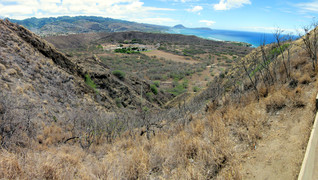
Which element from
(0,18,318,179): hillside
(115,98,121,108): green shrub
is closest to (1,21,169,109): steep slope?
(0,18,318,179): hillside

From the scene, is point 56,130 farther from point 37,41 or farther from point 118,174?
point 37,41

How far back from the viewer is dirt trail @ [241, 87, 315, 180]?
2.94 metres

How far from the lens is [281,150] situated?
336 cm

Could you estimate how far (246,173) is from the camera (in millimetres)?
3061

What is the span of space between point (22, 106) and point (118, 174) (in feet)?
18.8

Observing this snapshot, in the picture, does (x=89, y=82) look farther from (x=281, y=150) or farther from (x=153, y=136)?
(x=281, y=150)

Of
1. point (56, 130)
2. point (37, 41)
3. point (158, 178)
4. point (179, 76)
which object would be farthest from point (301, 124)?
point (179, 76)

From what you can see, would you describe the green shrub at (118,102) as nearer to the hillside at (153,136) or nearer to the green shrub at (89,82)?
the green shrub at (89,82)

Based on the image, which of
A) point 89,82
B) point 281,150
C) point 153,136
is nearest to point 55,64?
point 89,82

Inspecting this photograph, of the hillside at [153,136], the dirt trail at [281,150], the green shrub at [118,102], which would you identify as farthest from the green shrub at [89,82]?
the dirt trail at [281,150]

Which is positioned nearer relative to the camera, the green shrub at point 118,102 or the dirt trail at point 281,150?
the dirt trail at point 281,150

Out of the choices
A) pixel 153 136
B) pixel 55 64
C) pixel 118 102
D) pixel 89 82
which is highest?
pixel 55 64

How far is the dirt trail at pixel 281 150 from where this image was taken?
9.63 feet

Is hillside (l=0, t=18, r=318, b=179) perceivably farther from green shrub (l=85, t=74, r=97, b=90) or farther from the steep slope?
green shrub (l=85, t=74, r=97, b=90)
